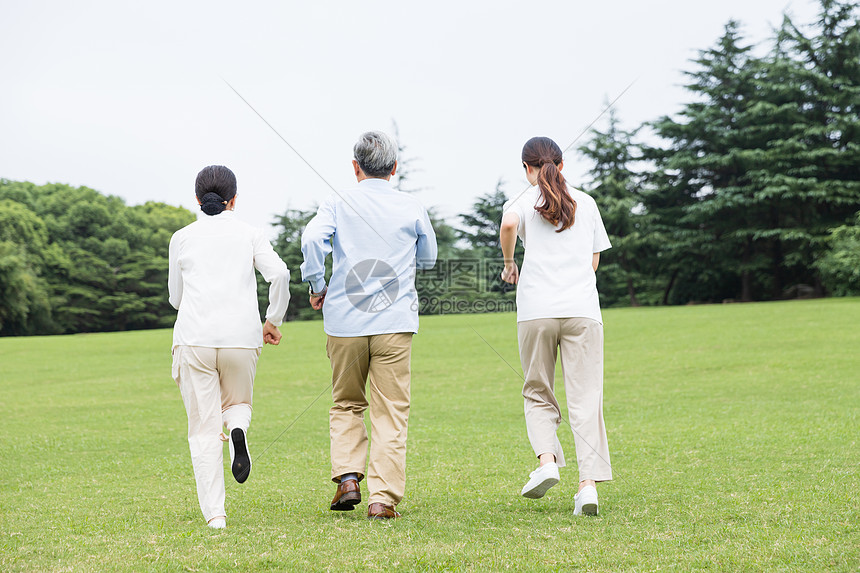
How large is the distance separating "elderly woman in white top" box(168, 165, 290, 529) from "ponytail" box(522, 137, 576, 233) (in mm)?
1496

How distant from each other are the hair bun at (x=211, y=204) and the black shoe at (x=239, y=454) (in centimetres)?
119

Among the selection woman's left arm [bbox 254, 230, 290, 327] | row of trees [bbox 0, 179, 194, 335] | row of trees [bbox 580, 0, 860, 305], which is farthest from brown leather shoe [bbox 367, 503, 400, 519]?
row of trees [bbox 0, 179, 194, 335]

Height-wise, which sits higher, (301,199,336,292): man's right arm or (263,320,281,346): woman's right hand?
(301,199,336,292): man's right arm

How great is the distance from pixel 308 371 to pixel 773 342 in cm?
975

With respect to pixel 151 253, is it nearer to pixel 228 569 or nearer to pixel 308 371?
pixel 308 371

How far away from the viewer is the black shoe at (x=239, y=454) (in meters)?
4.04

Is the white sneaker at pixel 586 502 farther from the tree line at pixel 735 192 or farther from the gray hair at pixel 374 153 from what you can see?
the tree line at pixel 735 192

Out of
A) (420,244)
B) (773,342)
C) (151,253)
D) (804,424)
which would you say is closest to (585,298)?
(420,244)

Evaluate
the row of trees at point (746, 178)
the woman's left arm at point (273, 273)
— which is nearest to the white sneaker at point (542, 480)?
the woman's left arm at point (273, 273)

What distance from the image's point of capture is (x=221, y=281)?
4094 mm

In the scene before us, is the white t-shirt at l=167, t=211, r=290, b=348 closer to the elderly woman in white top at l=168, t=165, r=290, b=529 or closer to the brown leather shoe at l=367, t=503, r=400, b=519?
the elderly woman in white top at l=168, t=165, r=290, b=529

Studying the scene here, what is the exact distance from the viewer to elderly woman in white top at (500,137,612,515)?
4.26 metres

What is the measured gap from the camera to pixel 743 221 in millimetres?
A: 38438

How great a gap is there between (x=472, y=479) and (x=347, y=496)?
158cm
